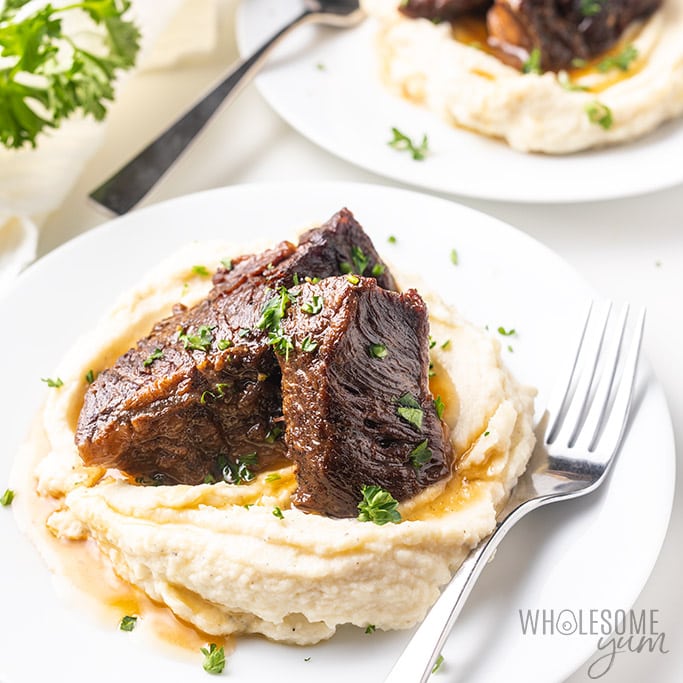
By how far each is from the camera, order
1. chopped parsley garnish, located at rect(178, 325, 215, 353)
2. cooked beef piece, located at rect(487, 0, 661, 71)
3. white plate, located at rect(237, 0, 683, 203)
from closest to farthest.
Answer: chopped parsley garnish, located at rect(178, 325, 215, 353) < white plate, located at rect(237, 0, 683, 203) < cooked beef piece, located at rect(487, 0, 661, 71)

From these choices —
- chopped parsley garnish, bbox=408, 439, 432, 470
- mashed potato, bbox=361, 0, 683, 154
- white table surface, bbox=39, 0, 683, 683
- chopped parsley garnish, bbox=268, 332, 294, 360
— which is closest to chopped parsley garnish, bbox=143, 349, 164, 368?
chopped parsley garnish, bbox=268, 332, 294, 360

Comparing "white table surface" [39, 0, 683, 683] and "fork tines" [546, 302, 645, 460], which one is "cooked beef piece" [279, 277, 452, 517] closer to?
"fork tines" [546, 302, 645, 460]

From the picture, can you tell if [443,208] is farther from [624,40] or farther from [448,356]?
[624,40]

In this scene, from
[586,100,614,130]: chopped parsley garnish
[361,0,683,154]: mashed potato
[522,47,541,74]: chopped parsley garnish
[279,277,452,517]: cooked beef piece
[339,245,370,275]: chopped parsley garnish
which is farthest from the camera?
[522,47,541,74]: chopped parsley garnish

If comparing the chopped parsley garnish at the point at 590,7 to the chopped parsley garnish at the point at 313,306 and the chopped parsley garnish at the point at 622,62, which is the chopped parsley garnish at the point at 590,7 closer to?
the chopped parsley garnish at the point at 622,62

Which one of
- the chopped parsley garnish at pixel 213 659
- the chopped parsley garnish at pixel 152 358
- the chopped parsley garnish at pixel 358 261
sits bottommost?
the chopped parsley garnish at pixel 213 659

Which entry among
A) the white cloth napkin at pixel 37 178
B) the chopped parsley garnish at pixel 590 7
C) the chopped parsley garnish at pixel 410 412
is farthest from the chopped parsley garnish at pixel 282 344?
the chopped parsley garnish at pixel 590 7

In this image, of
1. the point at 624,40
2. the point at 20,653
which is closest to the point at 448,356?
the point at 20,653
